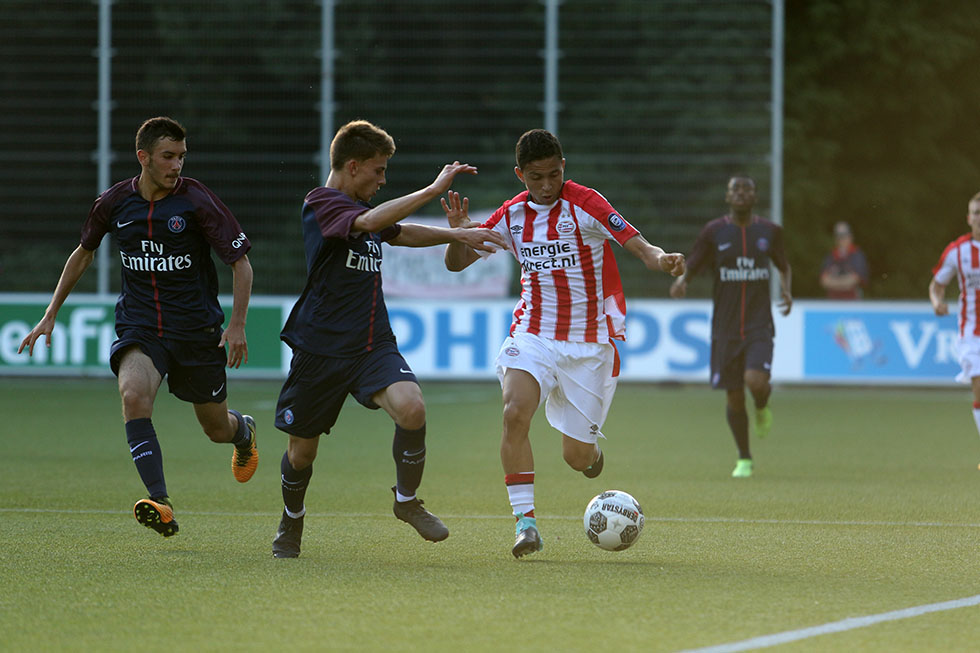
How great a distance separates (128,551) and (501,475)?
4228mm

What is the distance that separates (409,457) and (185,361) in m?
1.36

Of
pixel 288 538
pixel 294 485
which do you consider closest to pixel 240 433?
pixel 294 485

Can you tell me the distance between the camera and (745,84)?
857 inches

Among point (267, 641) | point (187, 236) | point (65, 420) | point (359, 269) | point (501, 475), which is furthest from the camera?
point (65, 420)

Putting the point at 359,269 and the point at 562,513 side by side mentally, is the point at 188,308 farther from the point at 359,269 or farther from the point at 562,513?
the point at 562,513

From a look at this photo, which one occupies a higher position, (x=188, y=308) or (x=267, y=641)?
(x=188, y=308)

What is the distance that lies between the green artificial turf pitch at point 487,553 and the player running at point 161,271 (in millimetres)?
837

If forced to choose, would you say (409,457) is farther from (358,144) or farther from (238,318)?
(358,144)

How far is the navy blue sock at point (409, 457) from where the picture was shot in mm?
7215

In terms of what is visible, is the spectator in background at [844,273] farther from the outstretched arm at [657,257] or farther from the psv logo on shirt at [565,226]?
the outstretched arm at [657,257]

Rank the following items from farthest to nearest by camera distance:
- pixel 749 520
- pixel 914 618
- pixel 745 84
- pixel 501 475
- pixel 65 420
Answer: pixel 745 84, pixel 65 420, pixel 501 475, pixel 749 520, pixel 914 618

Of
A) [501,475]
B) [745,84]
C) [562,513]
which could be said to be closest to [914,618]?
[562,513]

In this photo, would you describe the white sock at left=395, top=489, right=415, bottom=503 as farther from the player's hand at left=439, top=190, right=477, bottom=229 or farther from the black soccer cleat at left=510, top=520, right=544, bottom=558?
the player's hand at left=439, top=190, right=477, bottom=229

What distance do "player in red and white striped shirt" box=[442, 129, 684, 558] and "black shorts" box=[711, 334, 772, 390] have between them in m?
3.99
